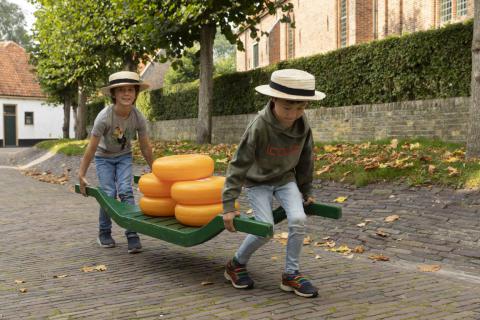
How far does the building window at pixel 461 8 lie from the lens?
1919 centimetres

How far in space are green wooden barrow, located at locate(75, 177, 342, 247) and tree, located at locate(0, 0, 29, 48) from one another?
8063 cm

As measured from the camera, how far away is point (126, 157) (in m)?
6.17

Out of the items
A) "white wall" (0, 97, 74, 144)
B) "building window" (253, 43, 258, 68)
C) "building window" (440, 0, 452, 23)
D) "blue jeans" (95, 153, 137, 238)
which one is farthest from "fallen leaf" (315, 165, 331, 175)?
"white wall" (0, 97, 74, 144)

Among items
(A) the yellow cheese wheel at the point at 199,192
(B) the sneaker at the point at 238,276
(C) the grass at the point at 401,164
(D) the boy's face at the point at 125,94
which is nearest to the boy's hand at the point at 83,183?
(D) the boy's face at the point at 125,94

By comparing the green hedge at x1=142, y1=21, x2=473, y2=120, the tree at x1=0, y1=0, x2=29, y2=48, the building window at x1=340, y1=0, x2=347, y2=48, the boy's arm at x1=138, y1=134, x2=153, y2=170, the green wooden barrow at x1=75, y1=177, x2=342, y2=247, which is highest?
the tree at x1=0, y1=0, x2=29, y2=48

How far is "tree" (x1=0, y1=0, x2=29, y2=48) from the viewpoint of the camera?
7844cm

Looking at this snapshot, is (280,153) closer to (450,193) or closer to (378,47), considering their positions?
(450,193)

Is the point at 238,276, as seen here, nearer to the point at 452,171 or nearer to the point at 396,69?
the point at 452,171

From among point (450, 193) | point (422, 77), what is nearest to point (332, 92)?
point (422, 77)

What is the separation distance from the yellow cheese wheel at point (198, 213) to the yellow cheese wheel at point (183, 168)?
0.35m

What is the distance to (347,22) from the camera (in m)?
25.9

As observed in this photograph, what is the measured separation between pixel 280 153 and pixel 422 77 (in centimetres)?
954

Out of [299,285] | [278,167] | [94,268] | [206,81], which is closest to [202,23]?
[206,81]

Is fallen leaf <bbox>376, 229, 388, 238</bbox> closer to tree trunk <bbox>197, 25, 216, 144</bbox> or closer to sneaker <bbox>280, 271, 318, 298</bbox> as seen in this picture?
sneaker <bbox>280, 271, 318, 298</bbox>
